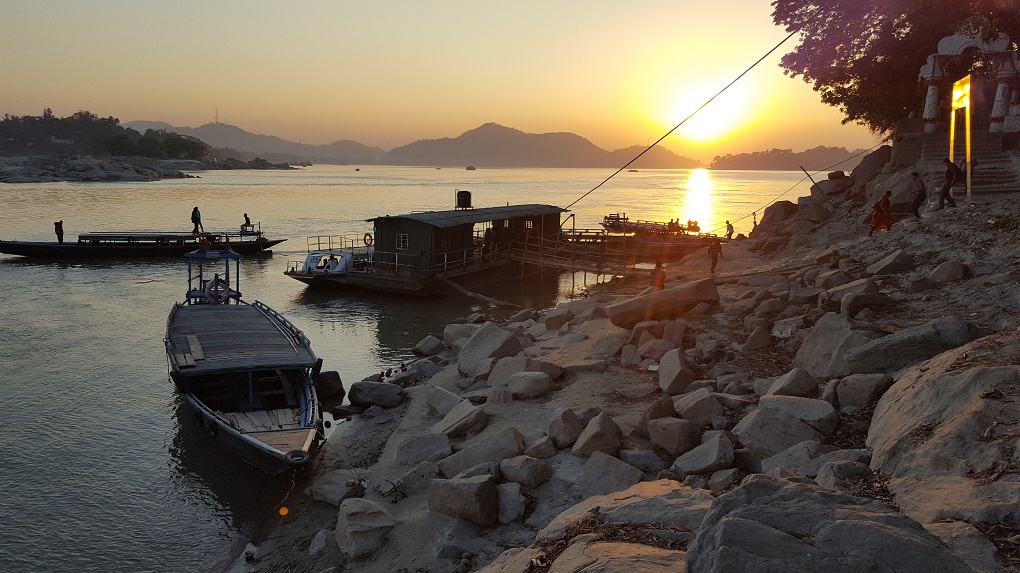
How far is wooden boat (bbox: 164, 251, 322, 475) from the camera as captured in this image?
14.7 m

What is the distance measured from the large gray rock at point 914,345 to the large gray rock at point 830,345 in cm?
40

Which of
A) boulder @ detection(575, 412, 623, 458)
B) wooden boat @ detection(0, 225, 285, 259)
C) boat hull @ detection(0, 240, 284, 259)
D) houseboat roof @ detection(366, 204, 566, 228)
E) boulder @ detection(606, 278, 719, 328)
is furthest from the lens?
wooden boat @ detection(0, 225, 285, 259)

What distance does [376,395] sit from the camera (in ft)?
61.2

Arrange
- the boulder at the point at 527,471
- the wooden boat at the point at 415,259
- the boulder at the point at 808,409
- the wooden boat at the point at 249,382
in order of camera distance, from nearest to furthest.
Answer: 1. the boulder at the point at 808,409
2. the boulder at the point at 527,471
3. the wooden boat at the point at 249,382
4. the wooden boat at the point at 415,259

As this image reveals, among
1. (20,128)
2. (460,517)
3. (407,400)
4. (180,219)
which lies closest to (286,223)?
(180,219)

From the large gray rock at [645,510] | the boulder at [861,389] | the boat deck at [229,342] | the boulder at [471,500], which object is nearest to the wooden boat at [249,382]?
the boat deck at [229,342]

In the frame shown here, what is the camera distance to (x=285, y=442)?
14500 mm

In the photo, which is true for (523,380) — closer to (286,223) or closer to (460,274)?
(460,274)

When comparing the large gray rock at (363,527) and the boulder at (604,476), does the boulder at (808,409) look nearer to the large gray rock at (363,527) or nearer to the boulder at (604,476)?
the boulder at (604,476)

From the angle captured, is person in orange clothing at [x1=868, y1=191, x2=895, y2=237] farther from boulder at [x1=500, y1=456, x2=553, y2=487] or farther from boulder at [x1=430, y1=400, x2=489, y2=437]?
boulder at [x1=500, y1=456, x2=553, y2=487]

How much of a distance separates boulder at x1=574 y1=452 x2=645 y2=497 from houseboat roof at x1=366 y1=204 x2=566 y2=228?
26965 mm

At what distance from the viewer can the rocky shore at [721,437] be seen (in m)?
5.23

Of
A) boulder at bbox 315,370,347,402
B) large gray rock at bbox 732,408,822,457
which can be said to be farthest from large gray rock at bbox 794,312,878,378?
boulder at bbox 315,370,347,402

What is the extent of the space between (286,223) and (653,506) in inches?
3220
